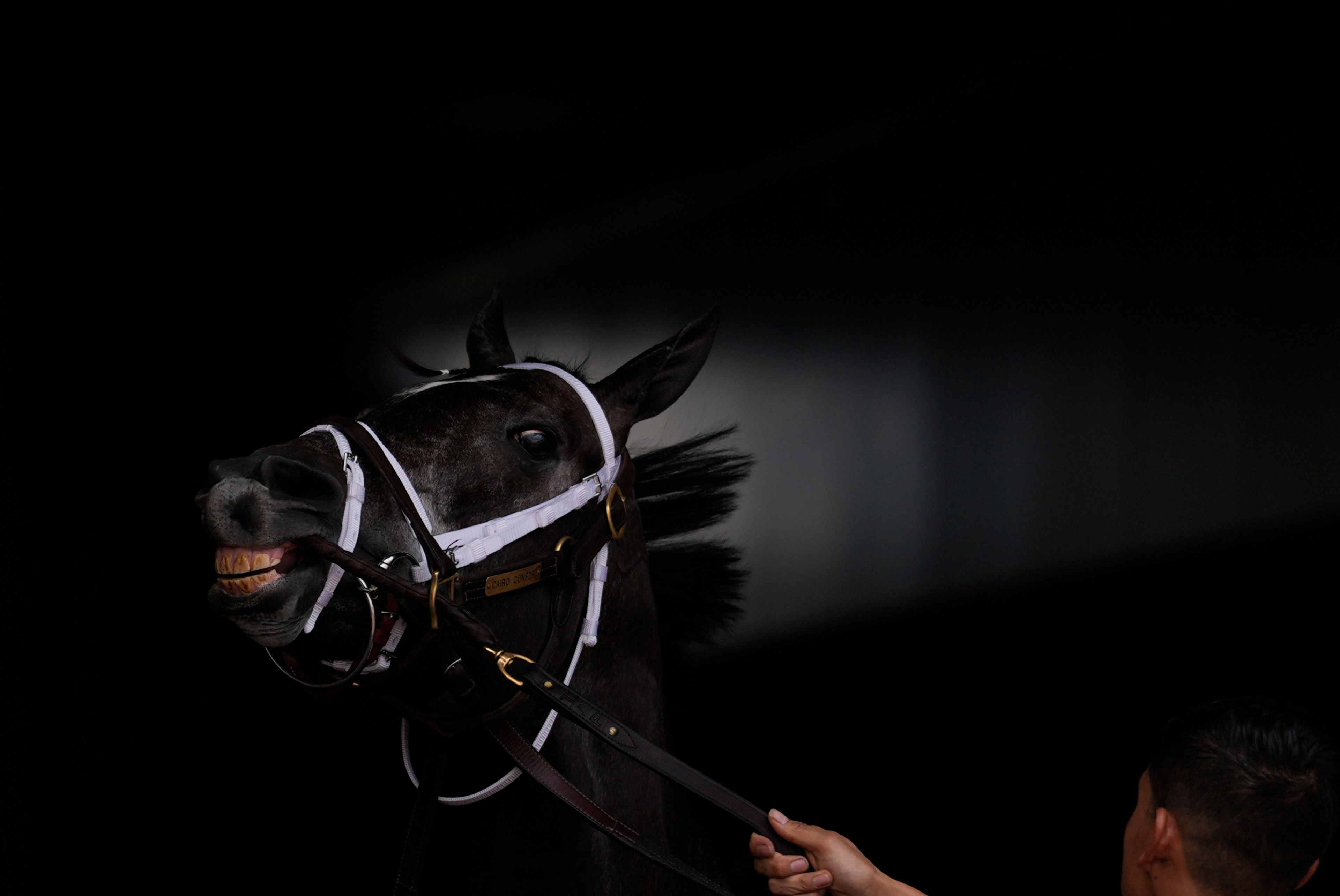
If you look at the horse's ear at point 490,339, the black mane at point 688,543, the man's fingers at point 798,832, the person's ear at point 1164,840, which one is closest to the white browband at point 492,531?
the horse's ear at point 490,339

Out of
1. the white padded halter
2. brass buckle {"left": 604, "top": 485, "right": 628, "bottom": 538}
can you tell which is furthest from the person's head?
the white padded halter

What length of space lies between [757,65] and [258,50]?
5.46 ft

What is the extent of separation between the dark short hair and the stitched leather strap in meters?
0.66

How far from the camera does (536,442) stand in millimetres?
1539

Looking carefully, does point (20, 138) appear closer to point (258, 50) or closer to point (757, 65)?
point (258, 50)

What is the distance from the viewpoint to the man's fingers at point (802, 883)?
145 centimetres

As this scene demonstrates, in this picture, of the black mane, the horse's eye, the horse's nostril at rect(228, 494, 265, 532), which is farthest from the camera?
the black mane

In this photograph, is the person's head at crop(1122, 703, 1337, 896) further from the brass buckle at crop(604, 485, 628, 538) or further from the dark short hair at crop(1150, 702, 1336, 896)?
the brass buckle at crop(604, 485, 628, 538)

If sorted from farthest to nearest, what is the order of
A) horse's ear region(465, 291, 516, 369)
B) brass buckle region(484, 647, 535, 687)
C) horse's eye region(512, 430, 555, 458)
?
horse's ear region(465, 291, 516, 369) < horse's eye region(512, 430, 555, 458) < brass buckle region(484, 647, 535, 687)

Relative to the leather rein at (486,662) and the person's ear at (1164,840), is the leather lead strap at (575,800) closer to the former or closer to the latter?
the leather rein at (486,662)

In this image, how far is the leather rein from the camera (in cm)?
131

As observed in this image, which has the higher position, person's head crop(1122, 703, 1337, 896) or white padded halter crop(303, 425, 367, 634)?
white padded halter crop(303, 425, 367, 634)

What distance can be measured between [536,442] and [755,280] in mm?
1901

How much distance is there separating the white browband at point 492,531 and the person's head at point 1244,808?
1024 mm
